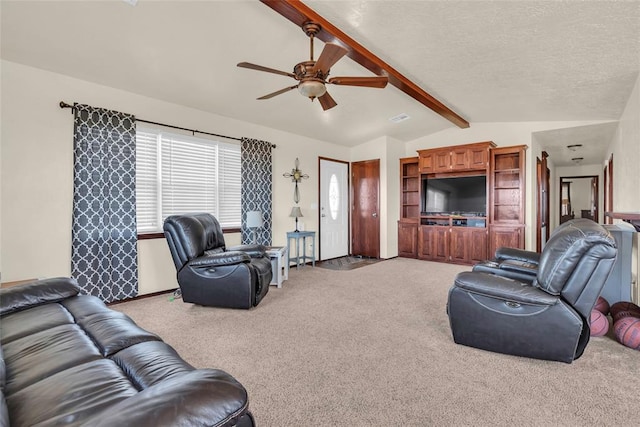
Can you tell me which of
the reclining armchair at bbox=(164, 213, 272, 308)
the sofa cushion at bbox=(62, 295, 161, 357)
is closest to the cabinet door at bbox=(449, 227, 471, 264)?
the reclining armchair at bbox=(164, 213, 272, 308)

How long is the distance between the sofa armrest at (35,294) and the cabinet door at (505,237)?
602cm

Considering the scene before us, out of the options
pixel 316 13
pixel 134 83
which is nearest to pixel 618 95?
pixel 316 13

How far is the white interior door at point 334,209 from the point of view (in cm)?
646

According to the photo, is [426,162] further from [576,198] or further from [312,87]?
[576,198]

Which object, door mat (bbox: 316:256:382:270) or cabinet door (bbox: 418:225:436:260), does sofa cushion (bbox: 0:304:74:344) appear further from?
cabinet door (bbox: 418:225:436:260)

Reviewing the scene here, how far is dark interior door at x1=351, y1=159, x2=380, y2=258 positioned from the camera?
672cm

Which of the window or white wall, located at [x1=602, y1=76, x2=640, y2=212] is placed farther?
the window

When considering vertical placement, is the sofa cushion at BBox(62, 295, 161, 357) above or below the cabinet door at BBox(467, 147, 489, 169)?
below

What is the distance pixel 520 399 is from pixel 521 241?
4368mm

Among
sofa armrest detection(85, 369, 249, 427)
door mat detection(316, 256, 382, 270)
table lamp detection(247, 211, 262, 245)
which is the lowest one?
door mat detection(316, 256, 382, 270)

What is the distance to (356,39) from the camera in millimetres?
3062

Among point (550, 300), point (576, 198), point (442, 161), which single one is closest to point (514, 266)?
point (550, 300)

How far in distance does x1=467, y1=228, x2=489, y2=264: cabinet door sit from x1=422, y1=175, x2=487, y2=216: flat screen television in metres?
0.40

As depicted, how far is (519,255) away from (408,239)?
3.34 m
